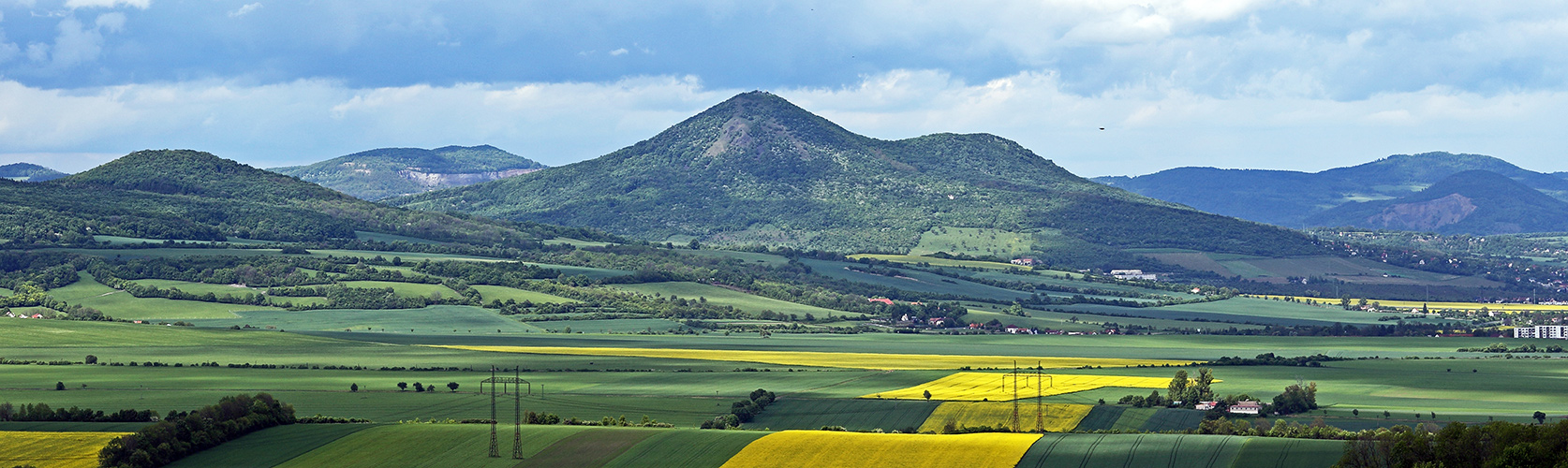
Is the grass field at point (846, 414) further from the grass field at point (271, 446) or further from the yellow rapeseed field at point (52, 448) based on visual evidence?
the yellow rapeseed field at point (52, 448)

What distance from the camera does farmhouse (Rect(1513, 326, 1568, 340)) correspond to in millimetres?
151500

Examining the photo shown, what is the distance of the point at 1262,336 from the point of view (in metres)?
150

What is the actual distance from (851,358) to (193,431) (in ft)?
184

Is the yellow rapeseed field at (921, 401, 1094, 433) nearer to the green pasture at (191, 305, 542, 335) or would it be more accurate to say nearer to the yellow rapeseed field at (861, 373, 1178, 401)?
the yellow rapeseed field at (861, 373, 1178, 401)

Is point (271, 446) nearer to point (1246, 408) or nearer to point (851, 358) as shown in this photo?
point (1246, 408)

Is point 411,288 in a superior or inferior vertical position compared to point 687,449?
superior

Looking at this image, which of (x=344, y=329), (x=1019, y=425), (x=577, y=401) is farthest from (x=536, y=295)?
(x=1019, y=425)

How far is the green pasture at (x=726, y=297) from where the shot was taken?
7042 inches

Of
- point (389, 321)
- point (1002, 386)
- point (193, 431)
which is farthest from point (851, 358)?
point (193, 431)

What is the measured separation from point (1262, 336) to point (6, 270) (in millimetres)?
127605

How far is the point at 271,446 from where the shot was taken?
73.5 m

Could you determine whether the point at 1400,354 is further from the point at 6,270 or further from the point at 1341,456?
the point at 6,270

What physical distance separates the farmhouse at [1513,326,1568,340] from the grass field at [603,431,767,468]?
348 feet

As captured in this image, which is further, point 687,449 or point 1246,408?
point 1246,408
